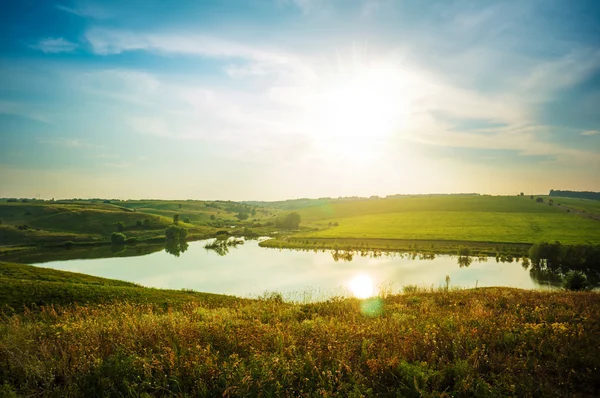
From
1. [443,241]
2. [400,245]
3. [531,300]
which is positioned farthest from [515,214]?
[531,300]

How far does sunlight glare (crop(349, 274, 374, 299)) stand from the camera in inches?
2091

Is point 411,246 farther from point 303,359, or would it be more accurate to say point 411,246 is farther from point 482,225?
point 303,359

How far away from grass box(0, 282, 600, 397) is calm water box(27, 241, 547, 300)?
40349mm

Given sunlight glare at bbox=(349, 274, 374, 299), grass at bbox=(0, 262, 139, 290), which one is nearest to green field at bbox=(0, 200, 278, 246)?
sunlight glare at bbox=(349, 274, 374, 299)

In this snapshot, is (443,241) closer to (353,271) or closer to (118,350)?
(353,271)

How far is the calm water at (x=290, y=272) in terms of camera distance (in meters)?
56.6

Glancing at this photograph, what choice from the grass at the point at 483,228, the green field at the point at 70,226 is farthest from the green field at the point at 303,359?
the green field at the point at 70,226

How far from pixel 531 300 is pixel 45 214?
196 m

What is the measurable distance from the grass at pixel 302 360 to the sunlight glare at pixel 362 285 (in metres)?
46.0

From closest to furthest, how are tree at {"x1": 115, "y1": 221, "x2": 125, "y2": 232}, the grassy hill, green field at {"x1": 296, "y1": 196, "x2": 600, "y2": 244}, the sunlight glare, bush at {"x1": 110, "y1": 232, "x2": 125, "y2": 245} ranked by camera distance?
1. the sunlight glare
2. green field at {"x1": 296, "y1": 196, "x2": 600, "y2": 244}
3. bush at {"x1": 110, "y1": 232, "x2": 125, "y2": 245}
4. the grassy hill
5. tree at {"x1": 115, "y1": 221, "x2": 125, "y2": 232}

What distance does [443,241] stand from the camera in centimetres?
10369

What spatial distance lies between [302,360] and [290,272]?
64.9 metres

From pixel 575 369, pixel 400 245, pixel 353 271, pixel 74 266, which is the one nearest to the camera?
pixel 575 369

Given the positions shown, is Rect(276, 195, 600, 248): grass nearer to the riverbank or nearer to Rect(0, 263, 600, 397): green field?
the riverbank
